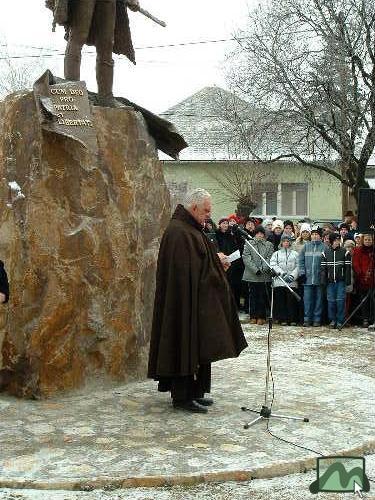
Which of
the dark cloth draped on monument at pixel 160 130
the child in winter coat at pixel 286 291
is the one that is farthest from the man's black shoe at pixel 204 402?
the child in winter coat at pixel 286 291

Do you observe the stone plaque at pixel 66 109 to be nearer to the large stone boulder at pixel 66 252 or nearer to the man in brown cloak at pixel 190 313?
the large stone boulder at pixel 66 252

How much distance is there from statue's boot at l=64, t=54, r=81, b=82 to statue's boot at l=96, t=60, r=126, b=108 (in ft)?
0.98

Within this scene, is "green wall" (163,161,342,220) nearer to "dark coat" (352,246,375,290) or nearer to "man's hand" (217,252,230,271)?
"dark coat" (352,246,375,290)

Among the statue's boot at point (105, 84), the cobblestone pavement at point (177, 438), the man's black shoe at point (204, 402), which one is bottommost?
the cobblestone pavement at point (177, 438)

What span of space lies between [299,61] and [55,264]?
14.7 metres

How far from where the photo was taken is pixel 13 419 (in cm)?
589

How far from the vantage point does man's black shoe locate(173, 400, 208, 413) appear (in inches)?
239

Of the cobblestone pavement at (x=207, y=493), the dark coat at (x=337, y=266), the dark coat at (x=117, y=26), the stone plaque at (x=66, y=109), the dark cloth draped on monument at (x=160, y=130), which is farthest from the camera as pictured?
the dark coat at (x=337, y=266)

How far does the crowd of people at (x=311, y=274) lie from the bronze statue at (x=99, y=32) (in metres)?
4.95

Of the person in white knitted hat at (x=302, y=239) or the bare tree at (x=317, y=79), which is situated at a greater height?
the bare tree at (x=317, y=79)

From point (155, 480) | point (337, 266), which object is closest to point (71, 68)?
point (155, 480)

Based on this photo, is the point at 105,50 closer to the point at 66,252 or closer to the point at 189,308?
the point at 66,252

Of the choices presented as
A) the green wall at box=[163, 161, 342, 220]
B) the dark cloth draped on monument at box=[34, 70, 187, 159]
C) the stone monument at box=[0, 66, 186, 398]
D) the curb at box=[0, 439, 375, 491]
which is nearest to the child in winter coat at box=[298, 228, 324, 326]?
the dark cloth draped on monument at box=[34, 70, 187, 159]

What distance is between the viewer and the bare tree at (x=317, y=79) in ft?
62.4
